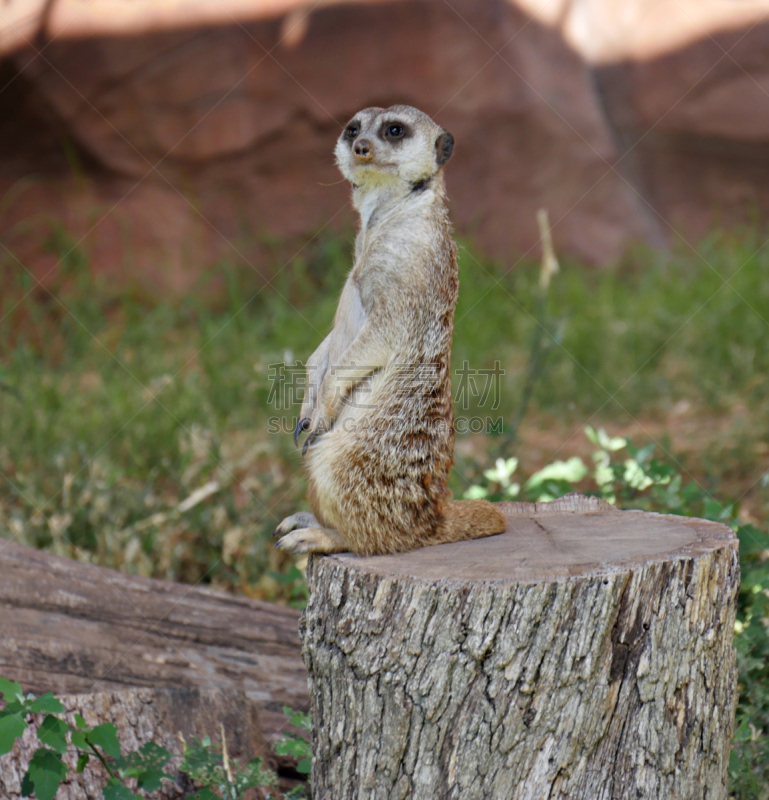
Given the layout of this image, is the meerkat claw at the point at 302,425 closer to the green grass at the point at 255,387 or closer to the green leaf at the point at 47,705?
the green grass at the point at 255,387

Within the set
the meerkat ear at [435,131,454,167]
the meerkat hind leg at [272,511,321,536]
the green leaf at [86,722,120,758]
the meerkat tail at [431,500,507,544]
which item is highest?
the meerkat ear at [435,131,454,167]

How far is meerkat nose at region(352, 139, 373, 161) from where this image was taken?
221 cm

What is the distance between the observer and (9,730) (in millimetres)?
1604

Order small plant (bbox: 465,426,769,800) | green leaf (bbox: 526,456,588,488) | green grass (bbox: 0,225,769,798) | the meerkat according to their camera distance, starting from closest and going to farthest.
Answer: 1. the meerkat
2. small plant (bbox: 465,426,769,800)
3. green leaf (bbox: 526,456,588,488)
4. green grass (bbox: 0,225,769,798)

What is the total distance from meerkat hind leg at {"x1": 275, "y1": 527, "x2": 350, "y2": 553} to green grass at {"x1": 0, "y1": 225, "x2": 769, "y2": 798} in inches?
23.3

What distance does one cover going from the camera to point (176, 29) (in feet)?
19.8

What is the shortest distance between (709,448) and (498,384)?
4.55 ft

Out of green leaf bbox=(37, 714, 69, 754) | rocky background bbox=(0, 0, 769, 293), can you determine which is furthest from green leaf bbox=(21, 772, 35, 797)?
rocky background bbox=(0, 0, 769, 293)

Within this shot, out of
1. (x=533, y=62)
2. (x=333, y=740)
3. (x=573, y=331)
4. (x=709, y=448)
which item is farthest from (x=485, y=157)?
(x=333, y=740)

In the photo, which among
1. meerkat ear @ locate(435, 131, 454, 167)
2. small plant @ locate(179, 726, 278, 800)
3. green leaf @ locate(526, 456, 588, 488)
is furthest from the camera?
green leaf @ locate(526, 456, 588, 488)

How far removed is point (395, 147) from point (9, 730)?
171cm

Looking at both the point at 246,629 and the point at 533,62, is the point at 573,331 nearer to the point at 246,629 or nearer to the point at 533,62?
the point at 533,62

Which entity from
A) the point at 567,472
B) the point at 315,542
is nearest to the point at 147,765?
the point at 315,542

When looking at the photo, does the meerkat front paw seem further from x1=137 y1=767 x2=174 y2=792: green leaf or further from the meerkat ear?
x1=137 y1=767 x2=174 y2=792: green leaf
